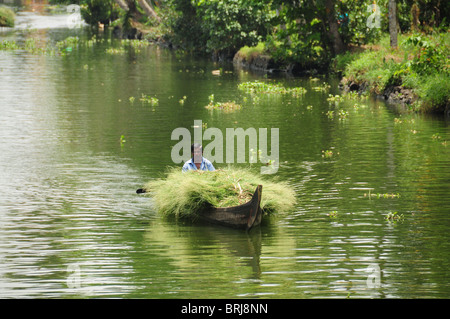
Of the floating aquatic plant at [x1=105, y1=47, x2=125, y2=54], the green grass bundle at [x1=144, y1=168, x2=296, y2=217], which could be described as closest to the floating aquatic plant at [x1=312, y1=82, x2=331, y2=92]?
the green grass bundle at [x1=144, y1=168, x2=296, y2=217]

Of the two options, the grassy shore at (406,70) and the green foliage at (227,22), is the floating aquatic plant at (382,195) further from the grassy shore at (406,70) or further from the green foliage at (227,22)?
the green foliage at (227,22)

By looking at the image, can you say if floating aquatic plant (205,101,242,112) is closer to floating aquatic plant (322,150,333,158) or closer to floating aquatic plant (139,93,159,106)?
floating aquatic plant (139,93,159,106)

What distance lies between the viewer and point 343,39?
137ft

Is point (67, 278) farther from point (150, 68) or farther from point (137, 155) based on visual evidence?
point (150, 68)

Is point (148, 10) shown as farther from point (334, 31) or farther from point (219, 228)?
point (219, 228)

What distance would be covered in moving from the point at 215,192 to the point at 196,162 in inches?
53.8

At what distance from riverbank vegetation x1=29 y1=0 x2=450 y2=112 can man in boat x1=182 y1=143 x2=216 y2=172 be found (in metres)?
12.6

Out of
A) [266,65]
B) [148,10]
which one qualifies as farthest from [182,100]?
[148,10]

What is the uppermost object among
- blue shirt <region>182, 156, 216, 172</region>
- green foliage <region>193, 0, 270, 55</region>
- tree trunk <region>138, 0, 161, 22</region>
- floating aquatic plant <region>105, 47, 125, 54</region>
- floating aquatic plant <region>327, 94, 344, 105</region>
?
tree trunk <region>138, 0, 161, 22</region>

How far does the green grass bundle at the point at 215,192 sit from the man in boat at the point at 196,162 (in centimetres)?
42

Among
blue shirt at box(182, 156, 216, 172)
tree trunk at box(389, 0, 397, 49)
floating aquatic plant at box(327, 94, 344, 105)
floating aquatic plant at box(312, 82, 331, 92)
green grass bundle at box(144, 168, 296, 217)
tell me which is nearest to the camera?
green grass bundle at box(144, 168, 296, 217)

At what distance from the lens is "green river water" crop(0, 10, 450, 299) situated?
1117 centimetres
